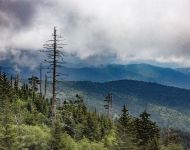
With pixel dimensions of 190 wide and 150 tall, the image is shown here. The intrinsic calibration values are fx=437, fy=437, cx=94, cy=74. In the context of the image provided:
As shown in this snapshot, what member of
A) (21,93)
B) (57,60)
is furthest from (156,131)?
A: (21,93)

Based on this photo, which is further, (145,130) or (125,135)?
(145,130)

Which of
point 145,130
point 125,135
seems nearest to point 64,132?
point 125,135

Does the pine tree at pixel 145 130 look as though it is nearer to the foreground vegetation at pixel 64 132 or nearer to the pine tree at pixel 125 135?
the foreground vegetation at pixel 64 132

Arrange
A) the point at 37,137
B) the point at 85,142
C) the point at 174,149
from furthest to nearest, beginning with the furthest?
1. the point at 174,149
2. the point at 85,142
3. the point at 37,137

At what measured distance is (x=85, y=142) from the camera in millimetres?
70625

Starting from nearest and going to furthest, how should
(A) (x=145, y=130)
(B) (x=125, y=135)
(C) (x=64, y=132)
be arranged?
1. (B) (x=125, y=135)
2. (C) (x=64, y=132)
3. (A) (x=145, y=130)

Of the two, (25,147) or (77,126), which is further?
(77,126)

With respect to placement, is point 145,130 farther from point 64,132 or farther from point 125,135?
point 64,132

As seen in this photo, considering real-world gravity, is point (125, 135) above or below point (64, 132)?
below

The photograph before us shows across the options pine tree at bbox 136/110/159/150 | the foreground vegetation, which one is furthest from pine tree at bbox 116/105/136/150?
pine tree at bbox 136/110/159/150

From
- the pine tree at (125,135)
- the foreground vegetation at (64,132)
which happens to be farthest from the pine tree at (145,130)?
the pine tree at (125,135)

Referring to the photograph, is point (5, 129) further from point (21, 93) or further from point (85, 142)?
point (21, 93)

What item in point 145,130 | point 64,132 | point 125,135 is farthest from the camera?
point 145,130

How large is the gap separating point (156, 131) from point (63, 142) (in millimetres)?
37176
